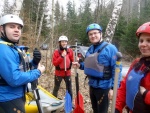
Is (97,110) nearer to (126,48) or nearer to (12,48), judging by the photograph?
(12,48)

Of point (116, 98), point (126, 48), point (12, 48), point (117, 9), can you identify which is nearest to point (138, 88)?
point (116, 98)

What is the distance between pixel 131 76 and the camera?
1.89 m

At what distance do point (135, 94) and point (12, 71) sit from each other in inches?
54.2

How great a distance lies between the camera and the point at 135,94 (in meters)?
1.78

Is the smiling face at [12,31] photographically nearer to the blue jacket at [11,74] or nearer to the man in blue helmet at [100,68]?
the blue jacket at [11,74]

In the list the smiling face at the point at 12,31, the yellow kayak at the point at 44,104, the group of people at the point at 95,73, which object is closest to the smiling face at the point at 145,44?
the group of people at the point at 95,73

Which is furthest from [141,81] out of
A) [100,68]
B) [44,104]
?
[44,104]

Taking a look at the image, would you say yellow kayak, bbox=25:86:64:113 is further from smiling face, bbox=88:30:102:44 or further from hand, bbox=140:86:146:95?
hand, bbox=140:86:146:95

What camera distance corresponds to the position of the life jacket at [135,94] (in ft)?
5.61

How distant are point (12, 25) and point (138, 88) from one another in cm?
178

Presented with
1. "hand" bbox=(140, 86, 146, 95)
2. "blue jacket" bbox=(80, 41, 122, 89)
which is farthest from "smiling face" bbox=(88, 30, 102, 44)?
"hand" bbox=(140, 86, 146, 95)

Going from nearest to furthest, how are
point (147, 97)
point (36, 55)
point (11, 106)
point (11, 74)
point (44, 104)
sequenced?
point (147, 97), point (11, 74), point (11, 106), point (36, 55), point (44, 104)

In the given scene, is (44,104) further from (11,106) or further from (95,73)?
(11,106)

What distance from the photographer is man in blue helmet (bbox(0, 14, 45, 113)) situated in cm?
213
